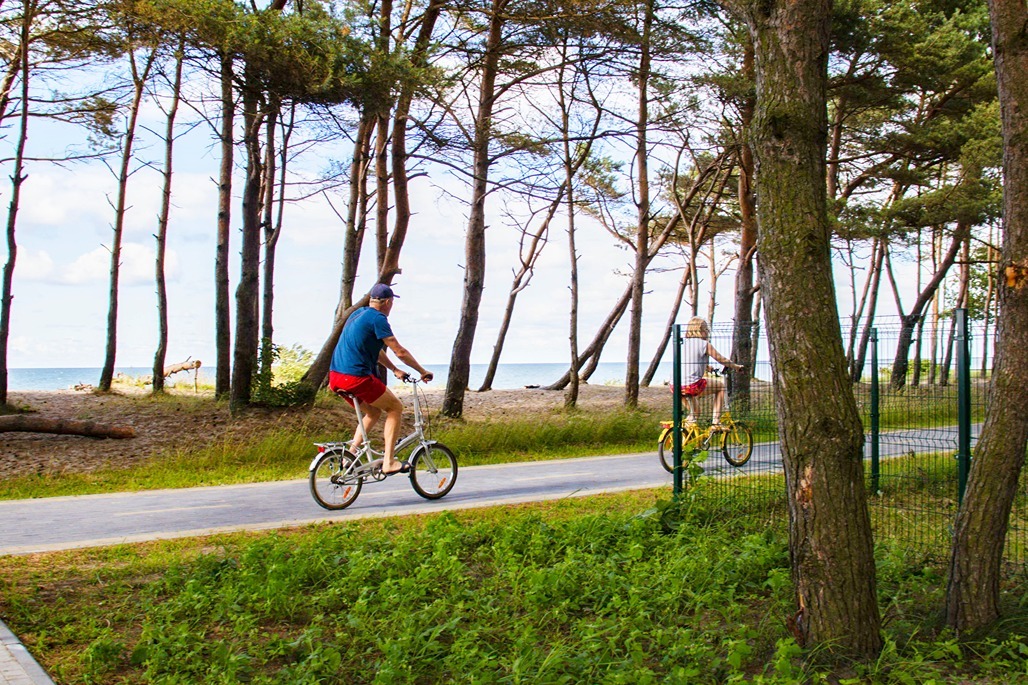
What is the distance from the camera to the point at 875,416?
8.97m

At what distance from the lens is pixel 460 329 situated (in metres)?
18.0

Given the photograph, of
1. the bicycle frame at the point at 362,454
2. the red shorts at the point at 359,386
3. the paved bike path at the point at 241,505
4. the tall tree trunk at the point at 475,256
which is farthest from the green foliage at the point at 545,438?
the red shorts at the point at 359,386

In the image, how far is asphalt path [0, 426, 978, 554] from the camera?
25.7 ft

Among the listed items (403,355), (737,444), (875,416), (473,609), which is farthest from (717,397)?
(473,609)

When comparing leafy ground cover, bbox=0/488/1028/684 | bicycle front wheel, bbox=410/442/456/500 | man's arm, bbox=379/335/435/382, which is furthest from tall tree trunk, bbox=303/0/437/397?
leafy ground cover, bbox=0/488/1028/684

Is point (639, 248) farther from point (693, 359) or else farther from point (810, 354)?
point (810, 354)

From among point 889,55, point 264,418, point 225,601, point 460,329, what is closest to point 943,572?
point 225,601

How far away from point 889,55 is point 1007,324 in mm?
16345

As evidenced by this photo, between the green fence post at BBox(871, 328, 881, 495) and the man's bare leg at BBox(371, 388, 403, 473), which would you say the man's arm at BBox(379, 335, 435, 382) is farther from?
the green fence post at BBox(871, 328, 881, 495)

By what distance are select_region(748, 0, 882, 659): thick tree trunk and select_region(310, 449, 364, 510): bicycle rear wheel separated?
5185 mm

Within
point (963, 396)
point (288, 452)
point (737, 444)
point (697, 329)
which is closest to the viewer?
point (963, 396)

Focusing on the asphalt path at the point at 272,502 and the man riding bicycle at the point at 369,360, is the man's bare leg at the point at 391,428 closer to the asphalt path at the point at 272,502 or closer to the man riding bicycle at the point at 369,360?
the man riding bicycle at the point at 369,360

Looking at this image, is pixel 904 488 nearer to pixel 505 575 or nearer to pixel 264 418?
pixel 505 575

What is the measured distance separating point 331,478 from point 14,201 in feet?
35.7
